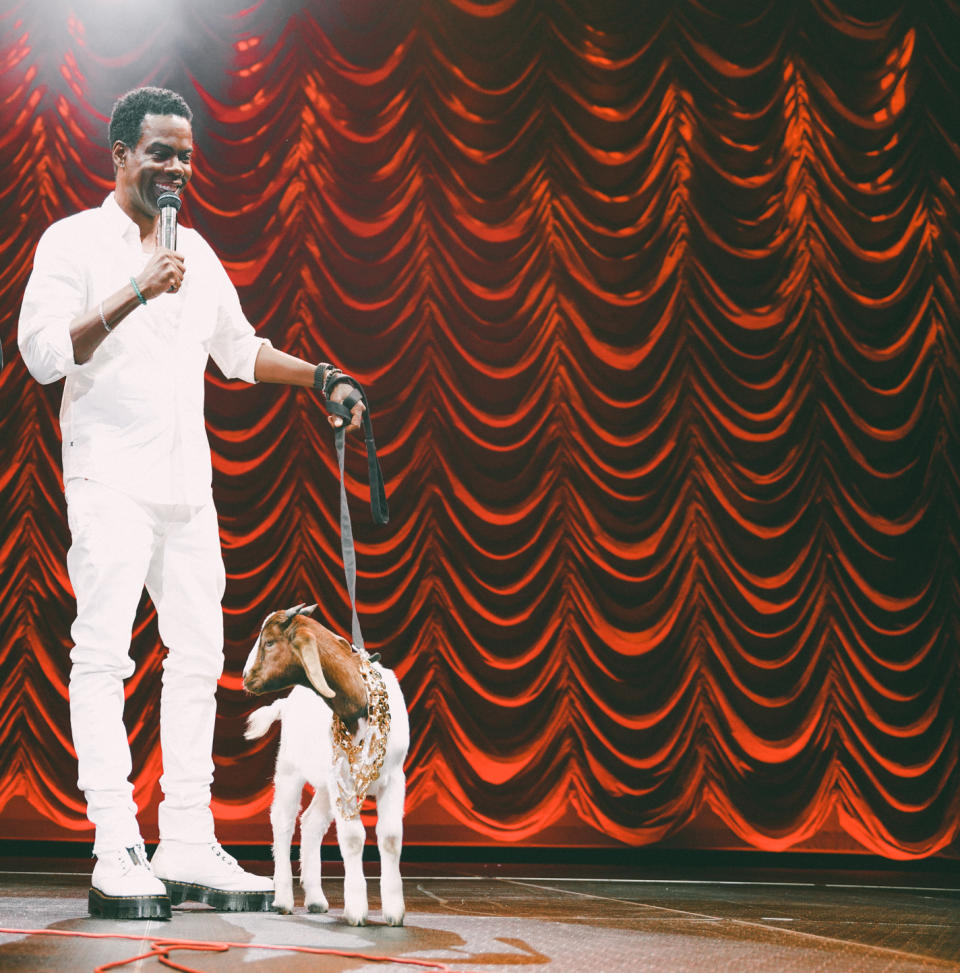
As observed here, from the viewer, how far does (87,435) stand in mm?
1957

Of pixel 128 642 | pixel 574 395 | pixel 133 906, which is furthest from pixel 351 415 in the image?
pixel 574 395

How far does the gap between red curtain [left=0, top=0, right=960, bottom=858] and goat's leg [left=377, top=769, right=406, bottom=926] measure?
2700mm

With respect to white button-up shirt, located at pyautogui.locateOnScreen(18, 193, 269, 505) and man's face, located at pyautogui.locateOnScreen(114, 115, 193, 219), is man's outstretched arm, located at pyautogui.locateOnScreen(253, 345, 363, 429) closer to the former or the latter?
white button-up shirt, located at pyautogui.locateOnScreen(18, 193, 269, 505)

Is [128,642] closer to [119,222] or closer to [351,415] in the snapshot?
[351,415]

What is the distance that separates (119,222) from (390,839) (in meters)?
1.27

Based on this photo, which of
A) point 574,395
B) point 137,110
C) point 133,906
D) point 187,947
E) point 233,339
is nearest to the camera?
point 187,947

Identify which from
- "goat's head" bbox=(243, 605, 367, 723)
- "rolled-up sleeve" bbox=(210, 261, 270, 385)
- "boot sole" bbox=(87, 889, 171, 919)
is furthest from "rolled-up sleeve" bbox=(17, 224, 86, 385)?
"boot sole" bbox=(87, 889, 171, 919)

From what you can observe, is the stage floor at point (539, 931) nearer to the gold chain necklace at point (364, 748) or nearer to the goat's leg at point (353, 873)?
the goat's leg at point (353, 873)

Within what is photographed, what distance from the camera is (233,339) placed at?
2.26 m

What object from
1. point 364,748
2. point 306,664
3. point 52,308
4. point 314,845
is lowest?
point 314,845

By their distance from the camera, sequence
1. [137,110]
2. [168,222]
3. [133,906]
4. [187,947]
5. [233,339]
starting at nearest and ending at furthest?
[187,947] → [133,906] → [168,222] → [137,110] → [233,339]

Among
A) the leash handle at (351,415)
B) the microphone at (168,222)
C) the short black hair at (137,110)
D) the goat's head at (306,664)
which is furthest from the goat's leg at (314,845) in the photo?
the short black hair at (137,110)

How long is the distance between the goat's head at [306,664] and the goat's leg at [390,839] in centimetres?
15

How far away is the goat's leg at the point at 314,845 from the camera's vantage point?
2045 millimetres
